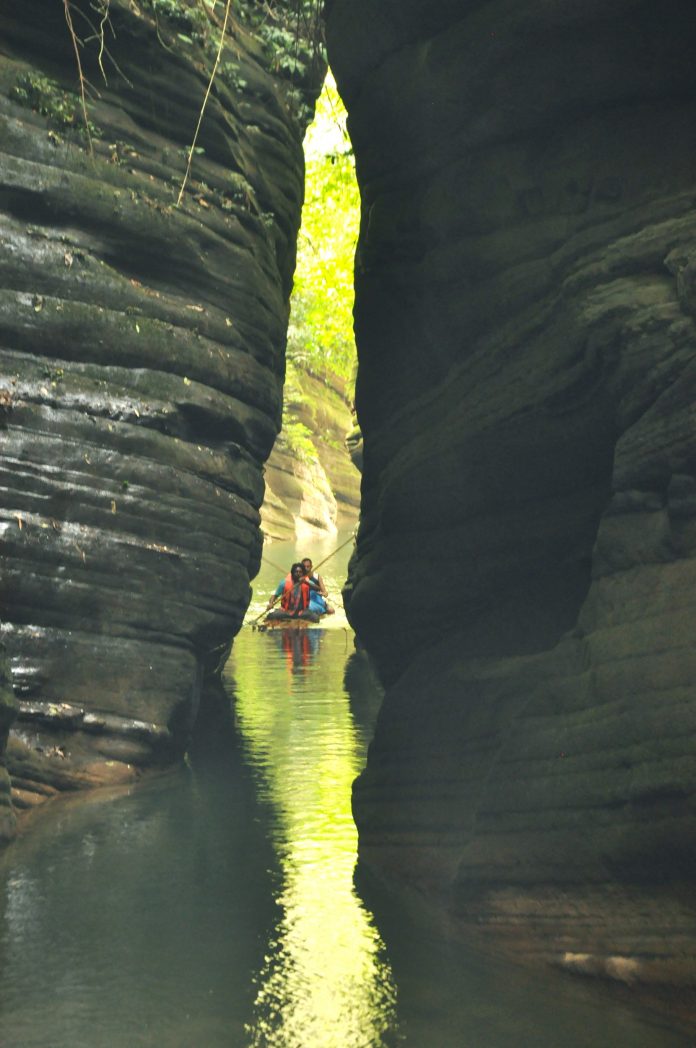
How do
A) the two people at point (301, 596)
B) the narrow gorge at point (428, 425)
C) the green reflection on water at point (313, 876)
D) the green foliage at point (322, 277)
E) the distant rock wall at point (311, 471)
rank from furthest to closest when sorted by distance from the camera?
the distant rock wall at point (311, 471), the green foliage at point (322, 277), the two people at point (301, 596), the narrow gorge at point (428, 425), the green reflection on water at point (313, 876)

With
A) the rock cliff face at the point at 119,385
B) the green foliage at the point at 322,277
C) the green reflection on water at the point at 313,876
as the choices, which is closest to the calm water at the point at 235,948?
the green reflection on water at the point at 313,876

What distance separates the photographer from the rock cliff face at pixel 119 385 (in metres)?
9.30

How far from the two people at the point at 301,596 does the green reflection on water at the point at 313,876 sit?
5.39m

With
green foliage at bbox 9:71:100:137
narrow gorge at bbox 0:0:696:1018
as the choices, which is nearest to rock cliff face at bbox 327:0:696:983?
narrow gorge at bbox 0:0:696:1018

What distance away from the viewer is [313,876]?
7258 mm

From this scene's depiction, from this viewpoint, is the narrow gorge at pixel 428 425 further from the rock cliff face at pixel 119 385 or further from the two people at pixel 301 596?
the two people at pixel 301 596

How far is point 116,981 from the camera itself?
5523 mm

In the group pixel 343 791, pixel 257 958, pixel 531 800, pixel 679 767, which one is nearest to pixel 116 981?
pixel 257 958

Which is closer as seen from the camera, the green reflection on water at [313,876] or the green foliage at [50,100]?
the green reflection on water at [313,876]

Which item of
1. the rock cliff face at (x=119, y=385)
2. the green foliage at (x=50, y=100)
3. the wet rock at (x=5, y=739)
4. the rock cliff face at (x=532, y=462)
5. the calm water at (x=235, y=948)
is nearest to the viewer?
the calm water at (x=235, y=948)

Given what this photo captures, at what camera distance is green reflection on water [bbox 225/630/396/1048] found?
513 centimetres

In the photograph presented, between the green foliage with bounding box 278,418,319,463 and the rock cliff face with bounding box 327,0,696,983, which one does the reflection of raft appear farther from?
the green foliage with bounding box 278,418,319,463

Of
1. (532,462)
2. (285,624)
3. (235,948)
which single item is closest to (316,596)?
(285,624)

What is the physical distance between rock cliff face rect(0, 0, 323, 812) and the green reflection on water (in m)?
1.20
